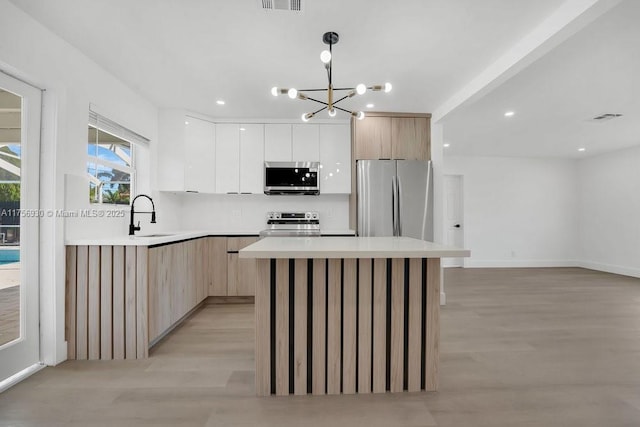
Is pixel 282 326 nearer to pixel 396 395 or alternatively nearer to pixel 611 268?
pixel 396 395

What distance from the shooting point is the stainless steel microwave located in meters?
3.97

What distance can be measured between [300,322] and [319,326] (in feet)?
0.40

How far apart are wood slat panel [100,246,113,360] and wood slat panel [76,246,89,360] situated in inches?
4.4

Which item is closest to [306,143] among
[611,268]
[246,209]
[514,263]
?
[246,209]

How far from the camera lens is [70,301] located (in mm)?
2291

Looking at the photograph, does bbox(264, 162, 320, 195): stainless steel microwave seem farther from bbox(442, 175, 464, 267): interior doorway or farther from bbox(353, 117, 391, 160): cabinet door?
bbox(442, 175, 464, 267): interior doorway

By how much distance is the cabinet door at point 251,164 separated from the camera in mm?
4013

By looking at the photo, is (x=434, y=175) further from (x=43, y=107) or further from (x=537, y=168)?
(x=537, y=168)

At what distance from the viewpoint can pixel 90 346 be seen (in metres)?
2.30

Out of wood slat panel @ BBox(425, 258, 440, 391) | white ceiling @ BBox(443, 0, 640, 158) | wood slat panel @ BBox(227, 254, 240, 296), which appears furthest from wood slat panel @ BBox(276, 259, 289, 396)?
white ceiling @ BBox(443, 0, 640, 158)

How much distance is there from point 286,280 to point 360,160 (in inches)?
88.3

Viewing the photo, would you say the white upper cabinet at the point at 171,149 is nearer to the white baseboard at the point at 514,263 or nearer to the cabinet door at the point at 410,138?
the cabinet door at the point at 410,138

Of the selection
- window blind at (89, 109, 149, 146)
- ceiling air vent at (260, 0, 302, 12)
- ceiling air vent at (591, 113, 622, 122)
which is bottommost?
window blind at (89, 109, 149, 146)

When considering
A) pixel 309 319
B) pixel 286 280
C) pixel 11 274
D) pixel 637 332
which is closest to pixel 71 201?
pixel 11 274
